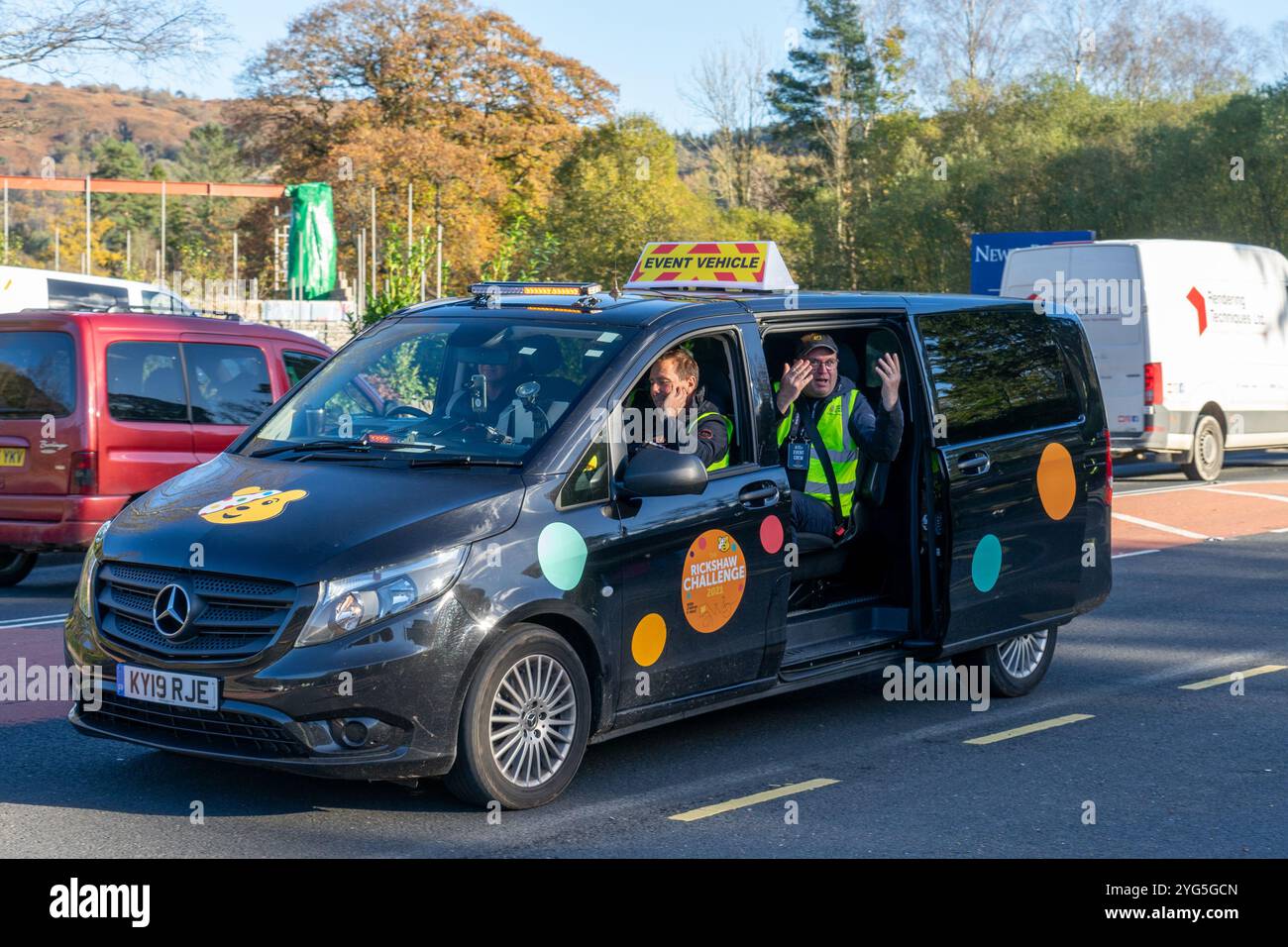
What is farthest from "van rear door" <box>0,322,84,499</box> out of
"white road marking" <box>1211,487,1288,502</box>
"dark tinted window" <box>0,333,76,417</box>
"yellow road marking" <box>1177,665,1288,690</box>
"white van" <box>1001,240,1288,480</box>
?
"white road marking" <box>1211,487,1288,502</box>

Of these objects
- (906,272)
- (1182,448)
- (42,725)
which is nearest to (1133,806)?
(42,725)

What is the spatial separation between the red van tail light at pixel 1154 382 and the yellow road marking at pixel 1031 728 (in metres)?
12.5

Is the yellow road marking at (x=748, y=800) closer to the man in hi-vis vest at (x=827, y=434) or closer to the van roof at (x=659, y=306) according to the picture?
the man in hi-vis vest at (x=827, y=434)

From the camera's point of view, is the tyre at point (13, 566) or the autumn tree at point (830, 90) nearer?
the tyre at point (13, 566)

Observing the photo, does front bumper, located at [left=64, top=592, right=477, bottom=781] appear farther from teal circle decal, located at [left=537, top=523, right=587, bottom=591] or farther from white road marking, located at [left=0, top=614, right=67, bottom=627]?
white road marking, located at [left=0, top=614, right=67, bottom=627]

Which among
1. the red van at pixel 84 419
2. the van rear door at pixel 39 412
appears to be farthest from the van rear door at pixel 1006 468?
the van rear door at pixel 39 412

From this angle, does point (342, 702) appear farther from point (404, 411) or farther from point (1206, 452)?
point (1206, 452)

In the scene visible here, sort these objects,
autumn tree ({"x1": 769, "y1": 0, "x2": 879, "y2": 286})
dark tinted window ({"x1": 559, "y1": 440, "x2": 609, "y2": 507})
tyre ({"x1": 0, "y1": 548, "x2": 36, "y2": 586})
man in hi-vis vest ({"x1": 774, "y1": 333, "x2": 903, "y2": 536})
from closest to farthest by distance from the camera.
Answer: dark tinted window ({"x1": 559, "y1": 440, "x2": 609, "y2": 507}), man in hi-vis vest ({"x1": 774, "y1": 333, "x2": 903, "y2": 536}), tyre ({"x1": 0, "y1": 548, "x2": 36, "y2": 586}), autumn tree ({"x1": 769, "y1": 0, "x2": 879, "y2": 286})

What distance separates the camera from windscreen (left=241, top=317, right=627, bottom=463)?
6.38 m

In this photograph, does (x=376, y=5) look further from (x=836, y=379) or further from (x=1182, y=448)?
(x=836, y=379)

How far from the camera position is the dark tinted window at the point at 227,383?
37.6ft

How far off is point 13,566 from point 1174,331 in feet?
45.3

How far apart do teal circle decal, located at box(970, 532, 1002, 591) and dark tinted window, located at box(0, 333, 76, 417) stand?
6265mm

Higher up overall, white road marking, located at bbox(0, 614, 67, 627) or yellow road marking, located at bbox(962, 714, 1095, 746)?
white road marking, located at bbox(0, 614, 67, 627)
